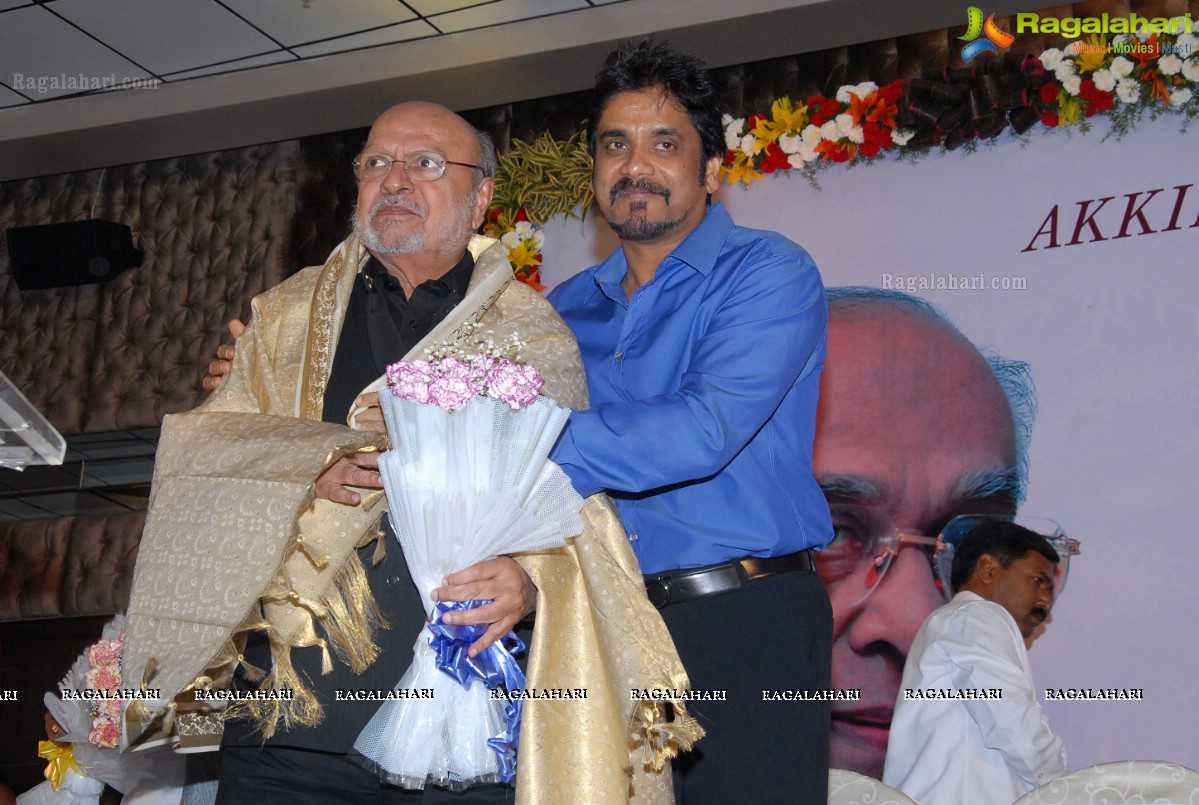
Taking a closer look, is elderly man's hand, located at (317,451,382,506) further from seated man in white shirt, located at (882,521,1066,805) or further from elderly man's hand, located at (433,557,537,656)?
seated man in white shirt, located at (882,521,1066,805)

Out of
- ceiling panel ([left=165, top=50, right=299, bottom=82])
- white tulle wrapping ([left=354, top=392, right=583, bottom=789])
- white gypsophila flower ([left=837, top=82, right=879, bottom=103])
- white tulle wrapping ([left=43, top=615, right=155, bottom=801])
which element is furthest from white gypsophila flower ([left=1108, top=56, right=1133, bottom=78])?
white tulle wrapping ([left=43, top=615, right=155, bottom=801])

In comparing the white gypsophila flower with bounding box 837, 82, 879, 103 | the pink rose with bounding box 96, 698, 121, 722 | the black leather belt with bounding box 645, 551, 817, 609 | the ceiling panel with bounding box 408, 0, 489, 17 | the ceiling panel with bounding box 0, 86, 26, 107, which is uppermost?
the ceiling panel with bounding box 408, 0, 489, 17

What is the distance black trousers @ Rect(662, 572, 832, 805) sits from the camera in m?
2.13

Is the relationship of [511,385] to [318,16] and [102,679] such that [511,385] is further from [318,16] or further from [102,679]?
[318,16]

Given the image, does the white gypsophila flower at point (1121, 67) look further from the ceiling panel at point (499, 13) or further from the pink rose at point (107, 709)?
the pink rose at point (107, 709)

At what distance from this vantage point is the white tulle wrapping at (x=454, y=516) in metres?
1.97

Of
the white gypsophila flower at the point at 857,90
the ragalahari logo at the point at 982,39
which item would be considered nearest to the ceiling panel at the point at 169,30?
the white gypsophila flower at the point at 857,90

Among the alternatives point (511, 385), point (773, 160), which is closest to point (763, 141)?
point (773, 160)

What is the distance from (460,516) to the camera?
1.99 metres

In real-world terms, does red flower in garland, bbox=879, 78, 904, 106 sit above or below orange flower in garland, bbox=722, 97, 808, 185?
above

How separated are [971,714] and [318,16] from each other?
406 centimetres

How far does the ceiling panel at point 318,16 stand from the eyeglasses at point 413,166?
315cm

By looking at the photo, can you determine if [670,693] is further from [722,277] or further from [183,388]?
[183,388]

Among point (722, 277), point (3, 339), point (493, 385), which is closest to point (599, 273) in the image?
point (722, 277)
